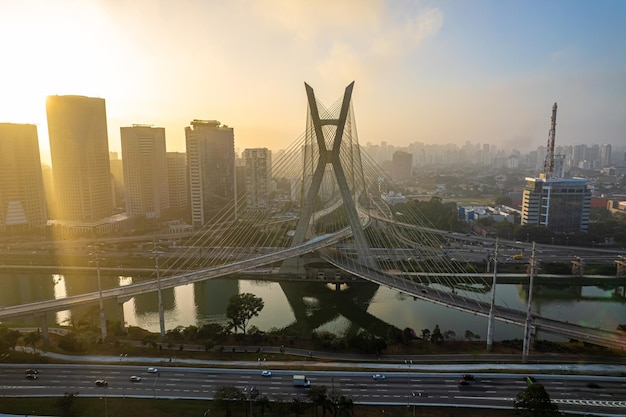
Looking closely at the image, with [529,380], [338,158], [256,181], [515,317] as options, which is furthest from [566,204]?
[256,181]

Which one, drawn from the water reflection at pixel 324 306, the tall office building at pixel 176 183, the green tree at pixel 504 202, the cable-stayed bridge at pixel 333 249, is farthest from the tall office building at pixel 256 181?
the green tree at pixel 504 202

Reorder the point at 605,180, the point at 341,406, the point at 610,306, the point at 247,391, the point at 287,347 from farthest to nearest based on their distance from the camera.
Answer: the point at 605,180 → the point at 610,306 → the point at 287,347 → the point at 247,391 → the point at 341,406

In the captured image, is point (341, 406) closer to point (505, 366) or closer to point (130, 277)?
point (505, 366)

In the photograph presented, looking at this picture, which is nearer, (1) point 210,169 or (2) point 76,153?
(2) point 76,153

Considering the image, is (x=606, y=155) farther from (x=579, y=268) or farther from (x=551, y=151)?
(x=579, y=268)

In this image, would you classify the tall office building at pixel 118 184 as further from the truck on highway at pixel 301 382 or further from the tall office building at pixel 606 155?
the tall office building at pixel 606 155

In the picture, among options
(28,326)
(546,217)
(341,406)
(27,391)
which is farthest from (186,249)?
(546,217)
